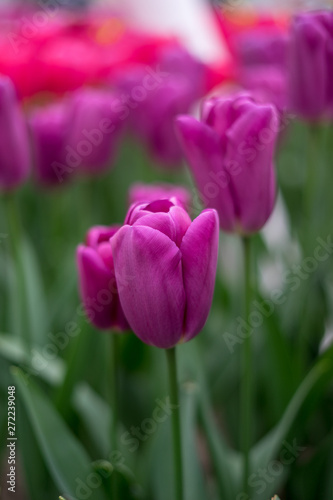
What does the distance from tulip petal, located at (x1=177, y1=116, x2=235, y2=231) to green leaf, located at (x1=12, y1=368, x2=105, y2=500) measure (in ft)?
0.57

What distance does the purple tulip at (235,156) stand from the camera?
40cm

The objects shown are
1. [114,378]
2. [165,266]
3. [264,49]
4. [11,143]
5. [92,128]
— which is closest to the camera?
[165,266]

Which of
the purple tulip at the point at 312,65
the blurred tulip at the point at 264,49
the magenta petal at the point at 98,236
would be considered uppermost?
the purple tulip at the point at 312,65

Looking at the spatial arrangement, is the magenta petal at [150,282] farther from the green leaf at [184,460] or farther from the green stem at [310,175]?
the green stem at [310,175]

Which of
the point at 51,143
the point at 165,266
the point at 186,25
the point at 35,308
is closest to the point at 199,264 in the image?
the point at 165,266

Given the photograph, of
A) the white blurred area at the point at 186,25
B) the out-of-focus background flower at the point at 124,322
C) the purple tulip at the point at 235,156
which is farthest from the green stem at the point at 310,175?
the white blurred area at the point at 186,25

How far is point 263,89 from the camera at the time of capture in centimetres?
69

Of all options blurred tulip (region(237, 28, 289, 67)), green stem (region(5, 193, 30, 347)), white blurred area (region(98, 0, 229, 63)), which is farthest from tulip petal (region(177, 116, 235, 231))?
white blurred area (region(98, 0, 229, 63))

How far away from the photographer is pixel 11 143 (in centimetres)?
58

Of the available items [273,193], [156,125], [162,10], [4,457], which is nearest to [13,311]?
[4,457]

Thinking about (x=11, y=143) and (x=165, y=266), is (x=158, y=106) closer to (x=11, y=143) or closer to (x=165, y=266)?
(x=11, y=143)

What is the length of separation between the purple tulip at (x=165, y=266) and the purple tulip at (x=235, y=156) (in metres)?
0.07

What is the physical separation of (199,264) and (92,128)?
41 cm

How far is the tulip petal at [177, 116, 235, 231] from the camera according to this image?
41cm
